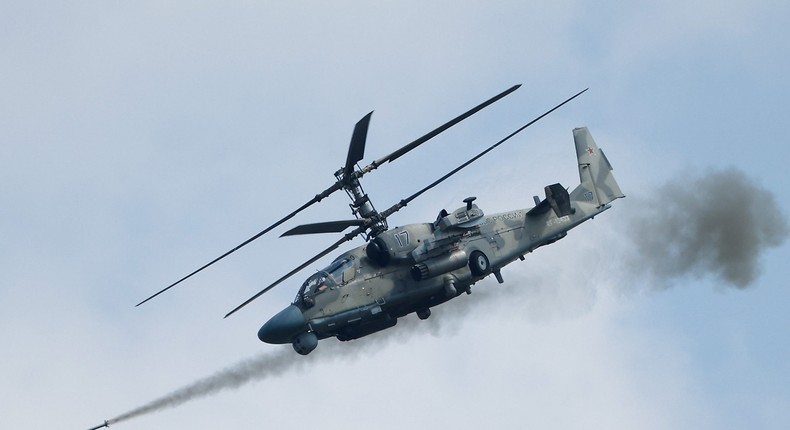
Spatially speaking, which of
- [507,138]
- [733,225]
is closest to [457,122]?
[507,138]

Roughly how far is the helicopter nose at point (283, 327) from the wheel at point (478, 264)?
6173mm

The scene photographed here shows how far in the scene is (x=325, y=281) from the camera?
2034 inches

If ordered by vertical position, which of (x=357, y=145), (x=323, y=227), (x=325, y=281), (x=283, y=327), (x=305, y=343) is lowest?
(x=305, y=343)

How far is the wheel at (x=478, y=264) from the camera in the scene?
5278cm

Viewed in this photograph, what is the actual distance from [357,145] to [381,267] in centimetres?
478

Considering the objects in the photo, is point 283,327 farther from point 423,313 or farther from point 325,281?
point 423,313

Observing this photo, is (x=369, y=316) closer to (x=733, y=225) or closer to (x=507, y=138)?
(x=507, y=138)

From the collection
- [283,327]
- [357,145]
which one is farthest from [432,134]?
[283,327]

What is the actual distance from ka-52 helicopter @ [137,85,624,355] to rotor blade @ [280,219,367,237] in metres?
0.03

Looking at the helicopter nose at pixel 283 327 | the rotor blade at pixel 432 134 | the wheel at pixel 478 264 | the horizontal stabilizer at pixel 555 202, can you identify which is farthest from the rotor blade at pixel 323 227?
the horizontal stabilizer at pixel 555 202

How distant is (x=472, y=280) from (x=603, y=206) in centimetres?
768

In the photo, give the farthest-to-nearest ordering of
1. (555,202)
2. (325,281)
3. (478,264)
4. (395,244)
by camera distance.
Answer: (555,202)
(478,264)
(395,244)
(325,281)

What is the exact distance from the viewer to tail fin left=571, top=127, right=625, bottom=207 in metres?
58.4

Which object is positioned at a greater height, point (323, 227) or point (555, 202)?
point (323, 227)
